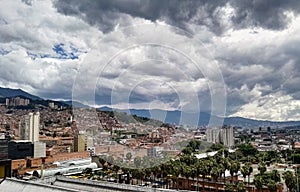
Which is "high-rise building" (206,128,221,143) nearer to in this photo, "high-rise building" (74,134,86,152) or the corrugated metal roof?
"high-rise building" (74,134,86,152)

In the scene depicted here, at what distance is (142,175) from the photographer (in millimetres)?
16859

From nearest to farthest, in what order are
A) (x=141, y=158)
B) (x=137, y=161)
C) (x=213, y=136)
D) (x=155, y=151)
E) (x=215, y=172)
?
1. (x=215, y=172)
2. (x=137, y=161)
3. (x=141, y=158)
4. (x=155, y=151)
5. (x=213, y=136)

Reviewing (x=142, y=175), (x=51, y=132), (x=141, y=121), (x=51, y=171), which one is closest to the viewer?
(x=142, y=175)

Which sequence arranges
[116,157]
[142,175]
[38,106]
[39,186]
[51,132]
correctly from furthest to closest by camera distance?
[38,106] → [51,132] → [116,157] → [142,175] → [39,186]

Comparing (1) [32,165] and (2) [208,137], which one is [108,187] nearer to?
(1) [32,165]

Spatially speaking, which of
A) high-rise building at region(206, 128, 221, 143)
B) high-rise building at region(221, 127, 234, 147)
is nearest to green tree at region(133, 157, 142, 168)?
high-rise building at region(206, 128, 221, 143)

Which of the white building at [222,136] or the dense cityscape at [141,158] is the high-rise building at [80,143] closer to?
the dense cityscape at [141,158]

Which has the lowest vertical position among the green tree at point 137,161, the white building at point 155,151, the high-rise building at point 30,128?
the green tree at point 137,161

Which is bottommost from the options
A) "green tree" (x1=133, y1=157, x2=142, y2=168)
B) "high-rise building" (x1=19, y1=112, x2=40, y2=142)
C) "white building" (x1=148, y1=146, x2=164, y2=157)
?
"green tree" (x1=133, y1=157, x2=142, y2=168)

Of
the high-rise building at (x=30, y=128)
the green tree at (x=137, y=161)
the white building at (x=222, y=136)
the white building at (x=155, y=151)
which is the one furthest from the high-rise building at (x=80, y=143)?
the white building at (x=222, y=136)

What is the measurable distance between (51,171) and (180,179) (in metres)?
8.60

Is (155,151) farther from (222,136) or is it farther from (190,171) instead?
(222,136)

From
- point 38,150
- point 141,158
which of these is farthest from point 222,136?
point 38,150

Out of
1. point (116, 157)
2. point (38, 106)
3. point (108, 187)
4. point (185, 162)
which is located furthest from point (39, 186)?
point (38, 106)
